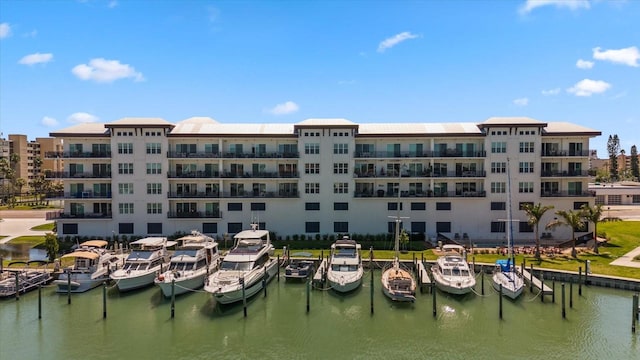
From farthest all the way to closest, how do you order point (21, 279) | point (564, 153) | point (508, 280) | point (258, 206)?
point (258, 206) < point (564, 153) < point (21, 279) < point (508, 280)

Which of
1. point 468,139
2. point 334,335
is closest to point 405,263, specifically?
point 334,335

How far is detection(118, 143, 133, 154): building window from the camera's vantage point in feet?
197

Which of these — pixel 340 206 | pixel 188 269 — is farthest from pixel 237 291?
pixel 340 206

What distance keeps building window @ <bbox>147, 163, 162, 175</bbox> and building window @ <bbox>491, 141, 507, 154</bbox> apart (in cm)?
4794

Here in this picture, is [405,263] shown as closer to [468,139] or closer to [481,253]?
[481,253]

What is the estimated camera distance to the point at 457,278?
38.8 m

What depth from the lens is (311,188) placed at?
60.8 meters

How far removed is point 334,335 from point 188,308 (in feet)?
44.1

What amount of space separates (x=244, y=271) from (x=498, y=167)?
40.2m

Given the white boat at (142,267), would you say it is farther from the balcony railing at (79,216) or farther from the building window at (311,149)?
the building window at (311,149)

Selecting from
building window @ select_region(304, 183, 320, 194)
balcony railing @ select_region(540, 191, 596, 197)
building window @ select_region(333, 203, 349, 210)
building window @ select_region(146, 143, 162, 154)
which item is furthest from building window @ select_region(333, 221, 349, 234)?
balcony railing @ select_region(540, 191, 596, 197)

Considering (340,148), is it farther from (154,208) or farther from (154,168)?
(154,208)

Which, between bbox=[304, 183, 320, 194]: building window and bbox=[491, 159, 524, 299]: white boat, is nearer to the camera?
bbox=[491, 159, 524, 299]: white boat

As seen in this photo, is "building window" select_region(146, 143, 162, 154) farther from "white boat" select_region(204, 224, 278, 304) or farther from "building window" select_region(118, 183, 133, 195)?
"white boat" select_region(204, 224, 278, 304)
